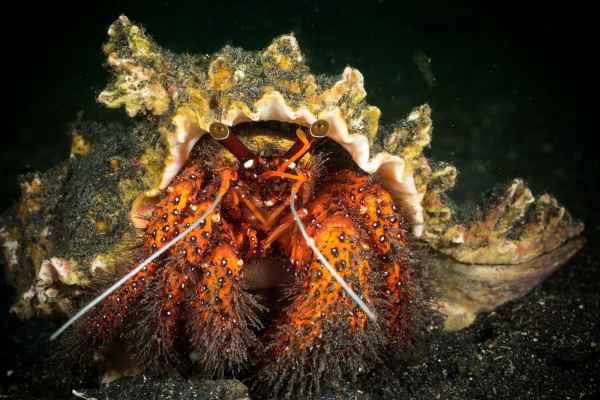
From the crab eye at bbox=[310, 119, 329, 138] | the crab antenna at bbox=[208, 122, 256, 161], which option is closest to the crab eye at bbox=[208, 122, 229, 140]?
the crab antenna at bbox=[208, 122, 256, 161]

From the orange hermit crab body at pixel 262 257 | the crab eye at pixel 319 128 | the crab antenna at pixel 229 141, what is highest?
the crab antenna at pixel 229 141

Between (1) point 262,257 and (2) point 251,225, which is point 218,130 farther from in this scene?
(1) point 262,257

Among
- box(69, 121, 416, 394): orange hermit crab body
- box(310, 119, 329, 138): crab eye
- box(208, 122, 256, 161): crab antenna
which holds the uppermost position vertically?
box(208, 122, 256, 161): crab antenna

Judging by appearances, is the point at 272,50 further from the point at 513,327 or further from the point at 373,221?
the point at 513,327

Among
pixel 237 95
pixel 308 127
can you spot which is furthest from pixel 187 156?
pixel 308 127

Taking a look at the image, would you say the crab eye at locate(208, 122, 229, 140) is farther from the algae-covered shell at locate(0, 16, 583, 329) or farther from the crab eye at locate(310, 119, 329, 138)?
the crab eye at locate(310, 119, 329, 138)

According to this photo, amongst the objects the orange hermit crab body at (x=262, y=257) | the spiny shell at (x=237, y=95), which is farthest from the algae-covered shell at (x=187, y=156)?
the orange hermit crab body at (x=262, y=257)

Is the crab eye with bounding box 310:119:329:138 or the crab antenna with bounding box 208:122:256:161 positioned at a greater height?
the crab antenna with bounding box 208:122:256:161

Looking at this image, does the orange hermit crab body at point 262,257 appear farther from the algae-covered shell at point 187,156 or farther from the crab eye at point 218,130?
the algae-covered shell at point 187,156
